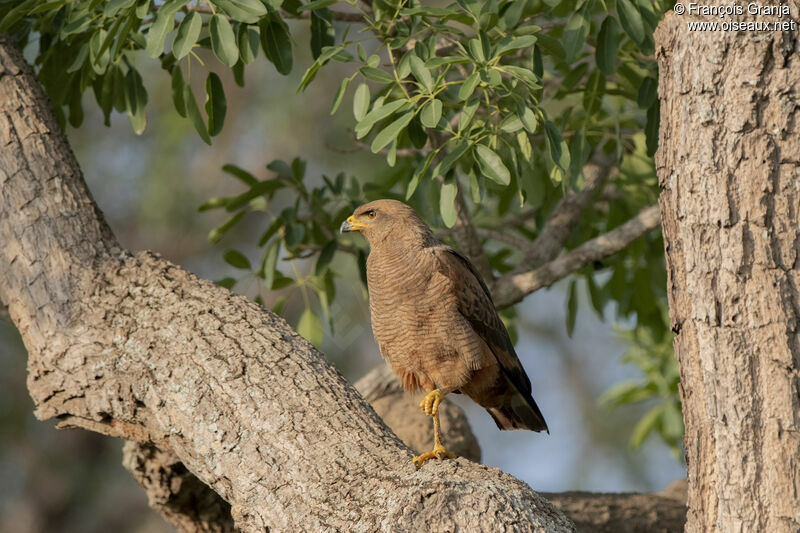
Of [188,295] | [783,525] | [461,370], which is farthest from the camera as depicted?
[461,370]

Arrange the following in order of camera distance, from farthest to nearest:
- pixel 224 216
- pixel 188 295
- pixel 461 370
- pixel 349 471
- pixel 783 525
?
pixel 224 216 < pixel 461 370 < pixel 188 295 < pixel 349 471 < pixel 783 525

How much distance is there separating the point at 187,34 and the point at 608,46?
1764 mm

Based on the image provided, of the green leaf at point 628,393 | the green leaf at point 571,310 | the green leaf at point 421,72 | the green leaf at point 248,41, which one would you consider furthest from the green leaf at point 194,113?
the green leaf at point 628,393

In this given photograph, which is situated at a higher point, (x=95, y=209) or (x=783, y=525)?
(x=95, y=209)

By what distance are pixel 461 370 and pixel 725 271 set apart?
162 cm

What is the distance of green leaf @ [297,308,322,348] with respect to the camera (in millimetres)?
4875

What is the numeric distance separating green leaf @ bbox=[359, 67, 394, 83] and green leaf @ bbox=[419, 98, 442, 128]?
0.76 ft

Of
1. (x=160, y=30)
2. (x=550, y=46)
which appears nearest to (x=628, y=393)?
(x=550, y=46)

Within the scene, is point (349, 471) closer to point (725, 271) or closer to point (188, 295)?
point (188, 295)

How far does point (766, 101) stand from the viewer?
269 centimetres

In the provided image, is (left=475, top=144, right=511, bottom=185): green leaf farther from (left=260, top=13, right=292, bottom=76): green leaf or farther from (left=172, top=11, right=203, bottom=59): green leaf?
(left=172, top=11, right=203, bottom=59): green leaf

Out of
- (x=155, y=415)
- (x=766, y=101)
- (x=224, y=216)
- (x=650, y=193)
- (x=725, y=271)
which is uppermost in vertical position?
(x=224, y=216)

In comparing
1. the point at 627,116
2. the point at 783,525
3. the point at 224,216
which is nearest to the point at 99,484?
the point at 224,216

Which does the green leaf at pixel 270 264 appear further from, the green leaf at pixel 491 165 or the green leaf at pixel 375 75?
the green leaf at pixel 491 165
